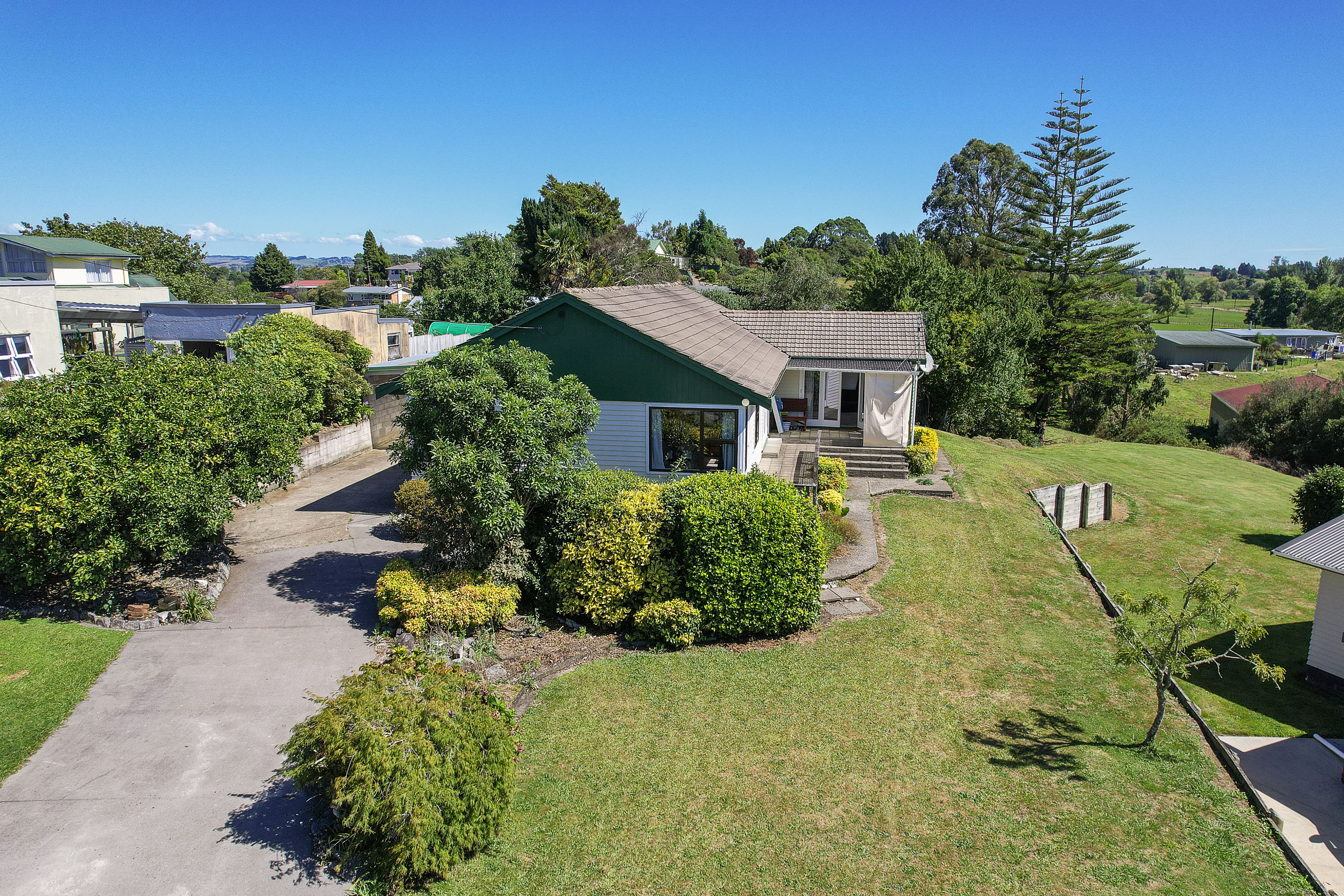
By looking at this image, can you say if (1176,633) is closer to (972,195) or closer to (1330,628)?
(1330,628)

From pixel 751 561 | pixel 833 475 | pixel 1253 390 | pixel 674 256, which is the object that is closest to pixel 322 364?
pixel 833 475

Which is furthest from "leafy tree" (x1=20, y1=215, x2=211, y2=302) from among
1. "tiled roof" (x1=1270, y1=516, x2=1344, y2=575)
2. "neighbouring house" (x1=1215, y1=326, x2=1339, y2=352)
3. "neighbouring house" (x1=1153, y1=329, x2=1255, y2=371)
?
"neighbouring house" (x1=1215, y1=326, x2=1339, y2=352)

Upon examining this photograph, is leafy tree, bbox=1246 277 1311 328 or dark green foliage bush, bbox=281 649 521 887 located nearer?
dark green foliage bush, bbox=281 649 521 887

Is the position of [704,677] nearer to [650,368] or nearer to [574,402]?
[574,402]

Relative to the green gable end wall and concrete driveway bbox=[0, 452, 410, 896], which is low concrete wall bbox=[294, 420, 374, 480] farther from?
the green gable end wall

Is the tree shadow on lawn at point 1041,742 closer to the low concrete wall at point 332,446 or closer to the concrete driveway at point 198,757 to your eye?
the concrete driveway at point 198,757

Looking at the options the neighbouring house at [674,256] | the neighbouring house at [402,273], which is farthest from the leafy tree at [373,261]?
the neighbouring house at [674,256]

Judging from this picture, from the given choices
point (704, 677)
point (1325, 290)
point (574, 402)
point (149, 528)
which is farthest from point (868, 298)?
point (1325, 290)
